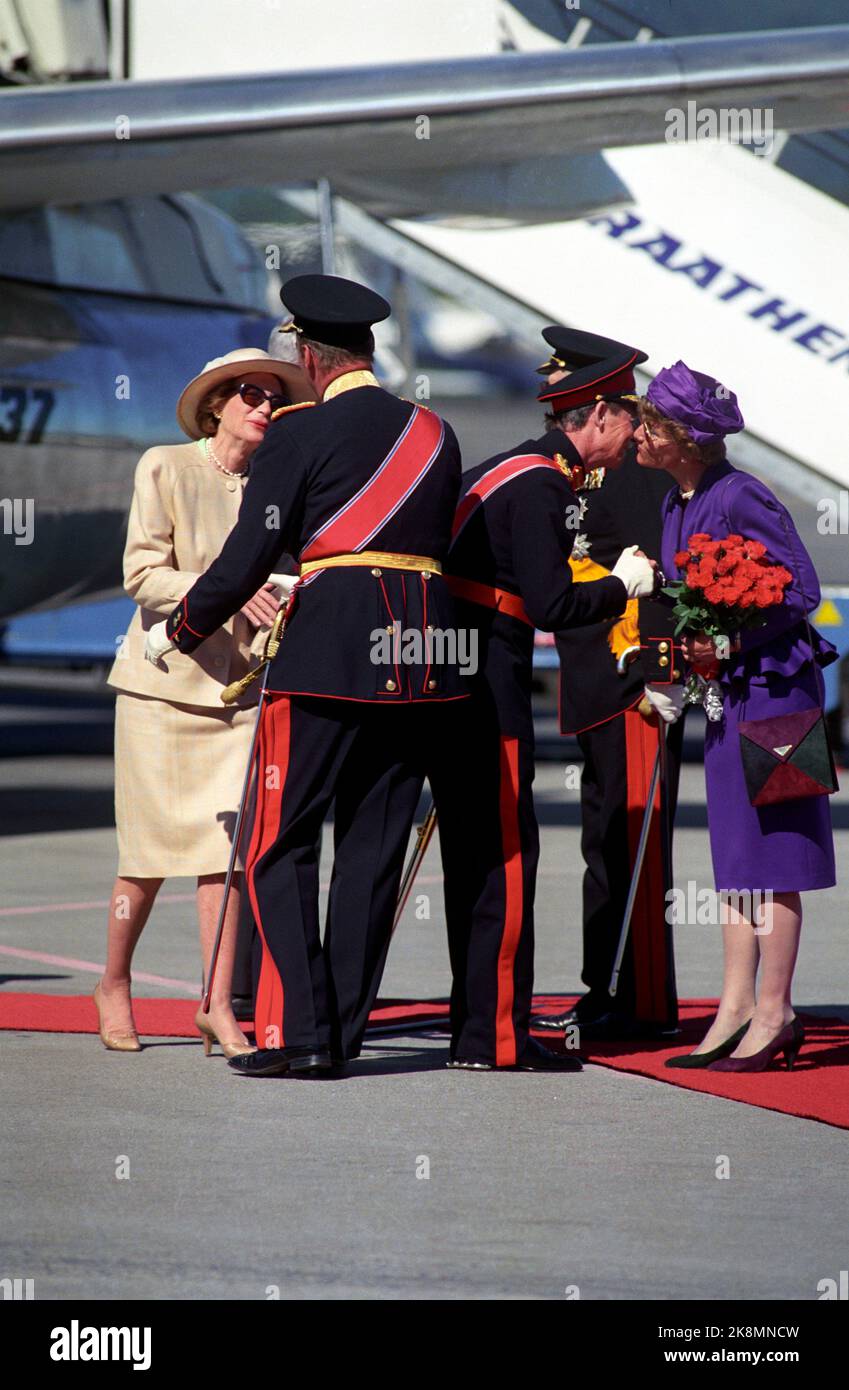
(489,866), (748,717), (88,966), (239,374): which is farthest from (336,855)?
(88,966)

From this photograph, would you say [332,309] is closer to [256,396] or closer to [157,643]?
[256,396]

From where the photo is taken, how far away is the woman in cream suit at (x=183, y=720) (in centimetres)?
557

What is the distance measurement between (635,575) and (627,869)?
118cm

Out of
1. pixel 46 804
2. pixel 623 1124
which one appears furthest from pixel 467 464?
pixel 623 1124

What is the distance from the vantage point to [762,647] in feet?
17.8

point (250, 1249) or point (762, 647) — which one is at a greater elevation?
point (762, 647)

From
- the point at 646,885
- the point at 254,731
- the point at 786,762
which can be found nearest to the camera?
the point at 786,762

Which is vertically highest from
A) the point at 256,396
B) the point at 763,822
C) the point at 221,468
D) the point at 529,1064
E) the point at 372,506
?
the point at 256,396

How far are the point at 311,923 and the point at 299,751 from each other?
0.43 metres

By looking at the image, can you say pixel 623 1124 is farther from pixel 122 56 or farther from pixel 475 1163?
pixel 122 56

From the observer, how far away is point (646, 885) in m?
6.11

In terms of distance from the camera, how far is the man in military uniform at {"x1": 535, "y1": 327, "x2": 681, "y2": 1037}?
602cm

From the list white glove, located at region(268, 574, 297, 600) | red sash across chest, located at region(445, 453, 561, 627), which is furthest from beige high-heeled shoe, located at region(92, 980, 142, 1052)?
red sash across chest, located at region(445, 453, 561, 627)

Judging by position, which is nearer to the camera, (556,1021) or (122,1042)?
(122,1042)
